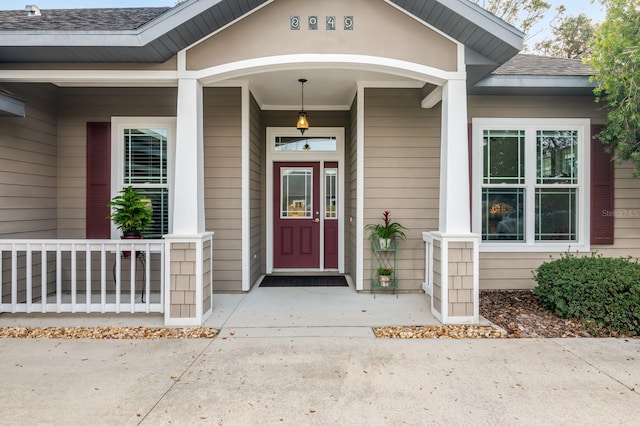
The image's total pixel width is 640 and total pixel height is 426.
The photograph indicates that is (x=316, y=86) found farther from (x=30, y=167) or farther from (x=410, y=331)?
(x=30, y=167)

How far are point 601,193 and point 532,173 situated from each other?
40.6 inches

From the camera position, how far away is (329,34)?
4.00 metres

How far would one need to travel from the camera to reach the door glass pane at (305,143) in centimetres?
668

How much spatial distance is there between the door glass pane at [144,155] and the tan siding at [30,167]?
0.95m

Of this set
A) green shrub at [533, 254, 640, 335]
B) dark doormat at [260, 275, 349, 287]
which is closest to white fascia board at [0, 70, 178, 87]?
dark doormat at [260, 275, 349, 287]

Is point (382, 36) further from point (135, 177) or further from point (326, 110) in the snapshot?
point (135, 177)

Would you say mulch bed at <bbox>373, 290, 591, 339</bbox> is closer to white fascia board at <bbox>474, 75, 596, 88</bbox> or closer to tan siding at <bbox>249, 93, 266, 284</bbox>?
tan siding at <bbox>249, 93, 266, 284</bbox>

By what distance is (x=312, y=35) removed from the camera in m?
4.00

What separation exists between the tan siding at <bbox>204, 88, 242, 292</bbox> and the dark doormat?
734 mm

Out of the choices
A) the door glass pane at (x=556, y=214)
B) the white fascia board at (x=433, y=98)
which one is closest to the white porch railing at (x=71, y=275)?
the white fascia board at (x=433, y=98)

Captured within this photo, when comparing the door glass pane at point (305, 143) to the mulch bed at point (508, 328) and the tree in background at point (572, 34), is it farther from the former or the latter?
the tree in background at point (572, 34)

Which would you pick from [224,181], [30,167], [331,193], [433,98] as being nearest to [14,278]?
[30,167]

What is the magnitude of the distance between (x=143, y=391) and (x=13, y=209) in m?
3.32

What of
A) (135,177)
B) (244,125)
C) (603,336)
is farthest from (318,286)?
(603,336)
